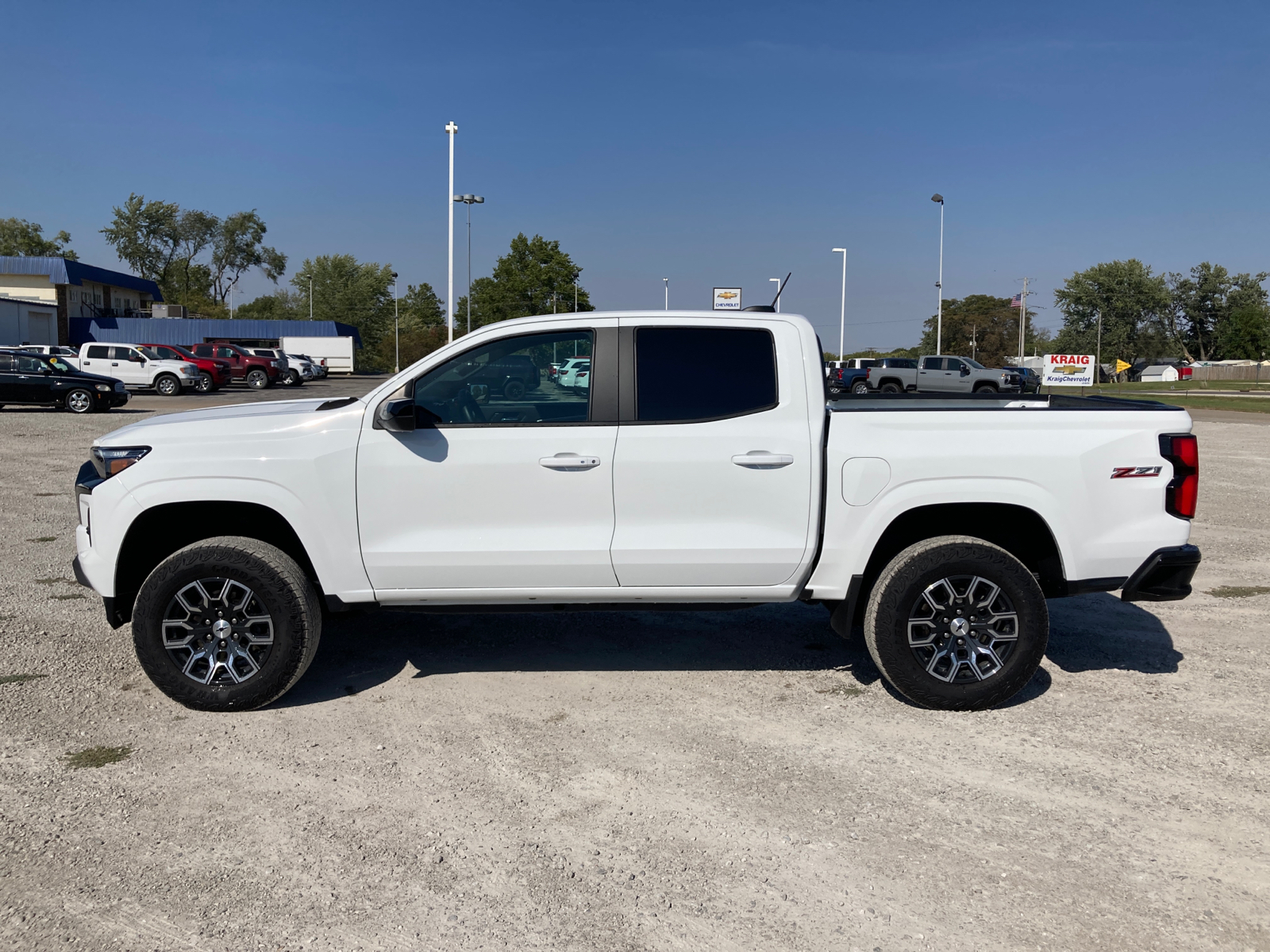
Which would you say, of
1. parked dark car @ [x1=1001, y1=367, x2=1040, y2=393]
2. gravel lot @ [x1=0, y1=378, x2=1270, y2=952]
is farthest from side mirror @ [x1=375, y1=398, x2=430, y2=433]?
parked dark car @ [x1=1001, y1=367, x2=1040, y2=393]

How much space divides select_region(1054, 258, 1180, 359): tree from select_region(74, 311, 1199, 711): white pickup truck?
102 meters

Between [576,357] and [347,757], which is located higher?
[576,357]

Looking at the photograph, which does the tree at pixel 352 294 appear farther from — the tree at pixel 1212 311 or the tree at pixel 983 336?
the tree at pixel 1212 311

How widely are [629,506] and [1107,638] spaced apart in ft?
11.0

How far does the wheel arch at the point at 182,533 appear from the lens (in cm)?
457

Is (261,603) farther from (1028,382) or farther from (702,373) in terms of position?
(1028,382)

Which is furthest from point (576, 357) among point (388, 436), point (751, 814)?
point (751, 814)

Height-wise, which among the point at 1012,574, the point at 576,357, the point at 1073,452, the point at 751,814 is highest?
the point at 576,357

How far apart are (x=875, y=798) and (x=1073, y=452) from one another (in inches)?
75.5

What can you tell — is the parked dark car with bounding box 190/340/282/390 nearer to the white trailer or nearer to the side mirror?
the white trailer

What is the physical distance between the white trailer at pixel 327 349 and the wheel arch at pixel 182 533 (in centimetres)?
6179

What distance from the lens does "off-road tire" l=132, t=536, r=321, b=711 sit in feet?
14.5

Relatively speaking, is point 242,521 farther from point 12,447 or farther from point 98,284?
point 98,284

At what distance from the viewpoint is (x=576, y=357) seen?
457 cm
